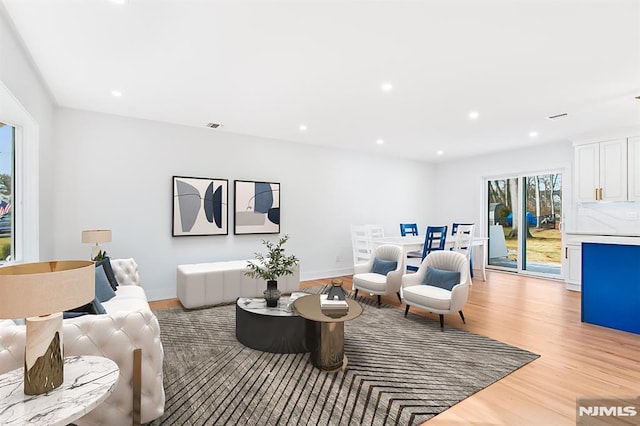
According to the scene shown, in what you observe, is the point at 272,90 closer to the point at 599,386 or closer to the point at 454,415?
the point at 454,415

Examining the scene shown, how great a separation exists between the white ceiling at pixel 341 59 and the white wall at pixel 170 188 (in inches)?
18.0

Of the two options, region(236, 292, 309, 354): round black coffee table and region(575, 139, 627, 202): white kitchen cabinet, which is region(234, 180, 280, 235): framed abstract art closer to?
region(236, 292, 309, 354): round black coffee table

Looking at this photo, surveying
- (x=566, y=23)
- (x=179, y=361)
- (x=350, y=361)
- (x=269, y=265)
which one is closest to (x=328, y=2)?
(x=566, y=23)

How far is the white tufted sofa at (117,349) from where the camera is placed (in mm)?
1623

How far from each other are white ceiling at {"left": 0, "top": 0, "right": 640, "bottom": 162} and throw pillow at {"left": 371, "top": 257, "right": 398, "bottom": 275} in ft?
6.83

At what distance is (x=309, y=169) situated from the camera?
20.5 ft

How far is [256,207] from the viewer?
18.3ft

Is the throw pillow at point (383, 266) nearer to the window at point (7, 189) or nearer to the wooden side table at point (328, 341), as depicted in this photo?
the wooden side table at point (328, 341)

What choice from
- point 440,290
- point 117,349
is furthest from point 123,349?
point 440,290

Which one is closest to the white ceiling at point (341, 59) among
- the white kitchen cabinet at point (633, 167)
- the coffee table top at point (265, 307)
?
the white kitchen cabinet at point (633, 167)

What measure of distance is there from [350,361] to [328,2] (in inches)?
109

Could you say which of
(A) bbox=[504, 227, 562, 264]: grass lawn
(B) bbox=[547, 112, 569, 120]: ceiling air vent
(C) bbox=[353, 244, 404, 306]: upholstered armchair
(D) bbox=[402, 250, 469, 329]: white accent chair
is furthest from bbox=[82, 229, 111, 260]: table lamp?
(A) bbox=[504, 227, 562, 264]: grass lawn

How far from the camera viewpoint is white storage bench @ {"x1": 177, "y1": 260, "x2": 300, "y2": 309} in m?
4.25

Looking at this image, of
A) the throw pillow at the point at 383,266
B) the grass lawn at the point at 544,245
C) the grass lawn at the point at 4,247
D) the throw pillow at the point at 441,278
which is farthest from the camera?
the grass lawn at the point at 544,245
